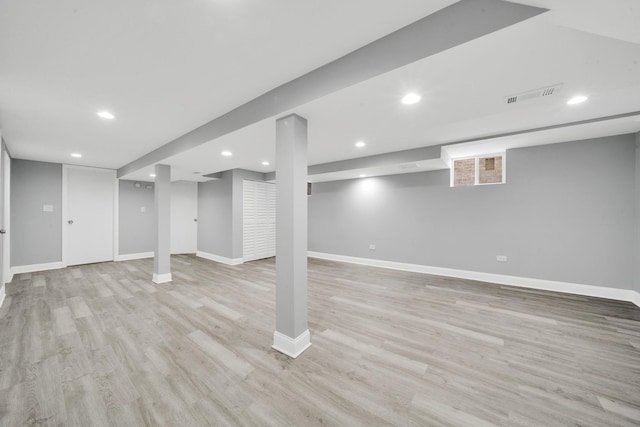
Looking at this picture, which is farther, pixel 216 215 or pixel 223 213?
pixel 216 215

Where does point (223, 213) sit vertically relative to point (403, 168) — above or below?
below

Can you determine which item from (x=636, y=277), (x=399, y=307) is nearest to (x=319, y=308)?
(x=399, y=307)

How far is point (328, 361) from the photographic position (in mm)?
1944

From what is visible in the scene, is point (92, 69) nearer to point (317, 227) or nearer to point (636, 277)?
point (317, 227)

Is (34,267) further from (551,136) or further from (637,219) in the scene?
(637,219)

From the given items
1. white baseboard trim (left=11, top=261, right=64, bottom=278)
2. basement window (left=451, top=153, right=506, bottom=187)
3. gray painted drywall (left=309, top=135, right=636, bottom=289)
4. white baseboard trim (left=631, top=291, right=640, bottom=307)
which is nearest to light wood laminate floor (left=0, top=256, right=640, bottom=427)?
white baseboard trim (left=631, top=291, right=640, bottom=307)

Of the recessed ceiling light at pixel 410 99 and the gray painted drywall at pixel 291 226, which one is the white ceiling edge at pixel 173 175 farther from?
the recessed ceiling light at pixel 410 99

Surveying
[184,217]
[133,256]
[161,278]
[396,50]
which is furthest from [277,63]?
[133,256]

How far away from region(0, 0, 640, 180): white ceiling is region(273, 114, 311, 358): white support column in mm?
265

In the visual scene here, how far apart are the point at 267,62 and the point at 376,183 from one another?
13.7ft

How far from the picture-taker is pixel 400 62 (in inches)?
56.4

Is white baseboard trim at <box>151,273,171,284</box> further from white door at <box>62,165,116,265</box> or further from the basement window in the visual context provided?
the basement window

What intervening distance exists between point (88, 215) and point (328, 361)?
7.10 meters

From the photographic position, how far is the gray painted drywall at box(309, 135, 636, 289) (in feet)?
10.6
